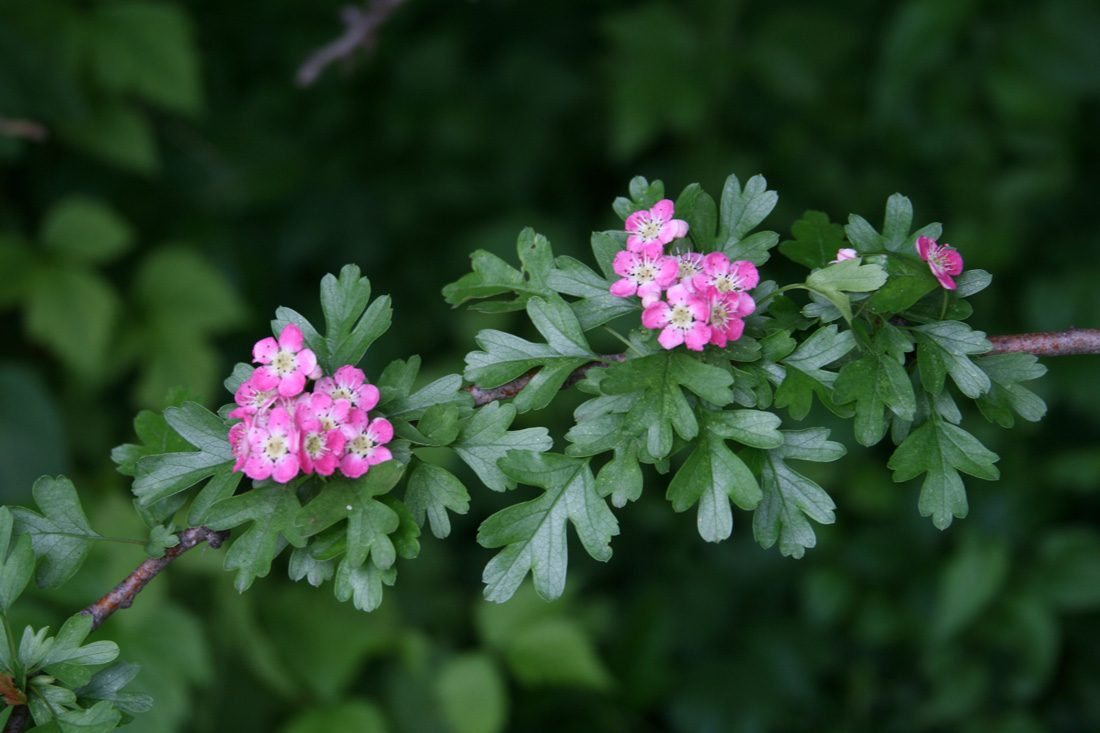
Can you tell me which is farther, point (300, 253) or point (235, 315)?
point (300, 253)

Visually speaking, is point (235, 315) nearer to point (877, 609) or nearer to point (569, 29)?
point (569, 29)

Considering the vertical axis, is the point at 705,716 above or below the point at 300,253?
below

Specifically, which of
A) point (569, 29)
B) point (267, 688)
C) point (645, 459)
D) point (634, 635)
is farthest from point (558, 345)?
point (569, 29)

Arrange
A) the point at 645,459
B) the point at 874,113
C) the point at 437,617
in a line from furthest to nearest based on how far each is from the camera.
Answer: the point at 874,113 → the point at 437,617 → the point at 645,459

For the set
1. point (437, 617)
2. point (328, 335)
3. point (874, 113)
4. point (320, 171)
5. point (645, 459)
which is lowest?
point (437, 617)

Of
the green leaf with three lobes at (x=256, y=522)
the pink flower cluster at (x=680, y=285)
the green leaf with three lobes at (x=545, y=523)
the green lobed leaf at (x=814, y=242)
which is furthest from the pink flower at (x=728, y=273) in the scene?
the green leaf with three lobes at (x=256, y=522)

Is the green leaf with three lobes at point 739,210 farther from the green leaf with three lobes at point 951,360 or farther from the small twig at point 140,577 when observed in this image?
the small twig at point 140,577

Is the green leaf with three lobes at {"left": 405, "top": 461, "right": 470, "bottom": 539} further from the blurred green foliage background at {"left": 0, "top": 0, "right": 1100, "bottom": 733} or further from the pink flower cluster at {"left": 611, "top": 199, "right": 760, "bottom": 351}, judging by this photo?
the blurred green foliage background at {"left": 0, "top": 0, "right": 1100, "bottom": 733}
